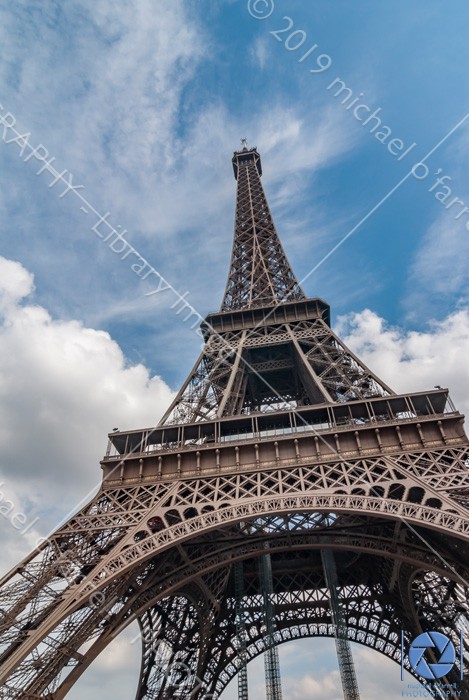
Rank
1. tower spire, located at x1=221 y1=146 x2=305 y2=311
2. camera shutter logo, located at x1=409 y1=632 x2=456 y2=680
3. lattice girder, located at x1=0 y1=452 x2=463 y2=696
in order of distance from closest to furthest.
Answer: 1. lattice girder, located at x1=0 y1=452 x2=463 y2=696
2. camera shutter logo, located at x1=409 y1=632 x2=456 y2=680
3. tower spire, located at x1=221 y1=146 x2=305 y2=311

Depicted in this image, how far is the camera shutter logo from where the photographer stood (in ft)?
71.0

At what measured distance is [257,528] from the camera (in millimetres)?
18250

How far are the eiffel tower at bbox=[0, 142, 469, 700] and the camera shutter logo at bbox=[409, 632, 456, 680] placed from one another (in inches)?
25.7

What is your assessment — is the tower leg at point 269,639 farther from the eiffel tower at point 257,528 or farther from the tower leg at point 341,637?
the tower leg at point 341,637

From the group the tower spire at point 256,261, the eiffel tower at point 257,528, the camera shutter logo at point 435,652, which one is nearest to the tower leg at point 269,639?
the eiffel tower at point 257,528

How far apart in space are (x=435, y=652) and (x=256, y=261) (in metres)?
25.4

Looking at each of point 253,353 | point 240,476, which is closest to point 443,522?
point 240,476

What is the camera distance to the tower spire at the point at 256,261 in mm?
30969

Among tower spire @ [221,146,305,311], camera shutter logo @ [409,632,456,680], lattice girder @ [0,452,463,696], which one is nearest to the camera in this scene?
lattice girder @ [0,452,463,696]

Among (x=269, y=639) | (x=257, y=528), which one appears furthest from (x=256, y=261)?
(x=269, y=639)

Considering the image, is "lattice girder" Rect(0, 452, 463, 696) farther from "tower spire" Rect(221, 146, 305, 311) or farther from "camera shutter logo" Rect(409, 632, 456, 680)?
"tower spire" Rect(221, 146, 305, 311)

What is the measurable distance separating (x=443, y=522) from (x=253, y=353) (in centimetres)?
1566

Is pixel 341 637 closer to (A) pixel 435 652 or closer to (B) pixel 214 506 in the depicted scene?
(A) pixel 435 652

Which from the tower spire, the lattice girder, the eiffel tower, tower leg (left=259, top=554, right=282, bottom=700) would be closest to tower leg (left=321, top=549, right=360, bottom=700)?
the eiffel tower
